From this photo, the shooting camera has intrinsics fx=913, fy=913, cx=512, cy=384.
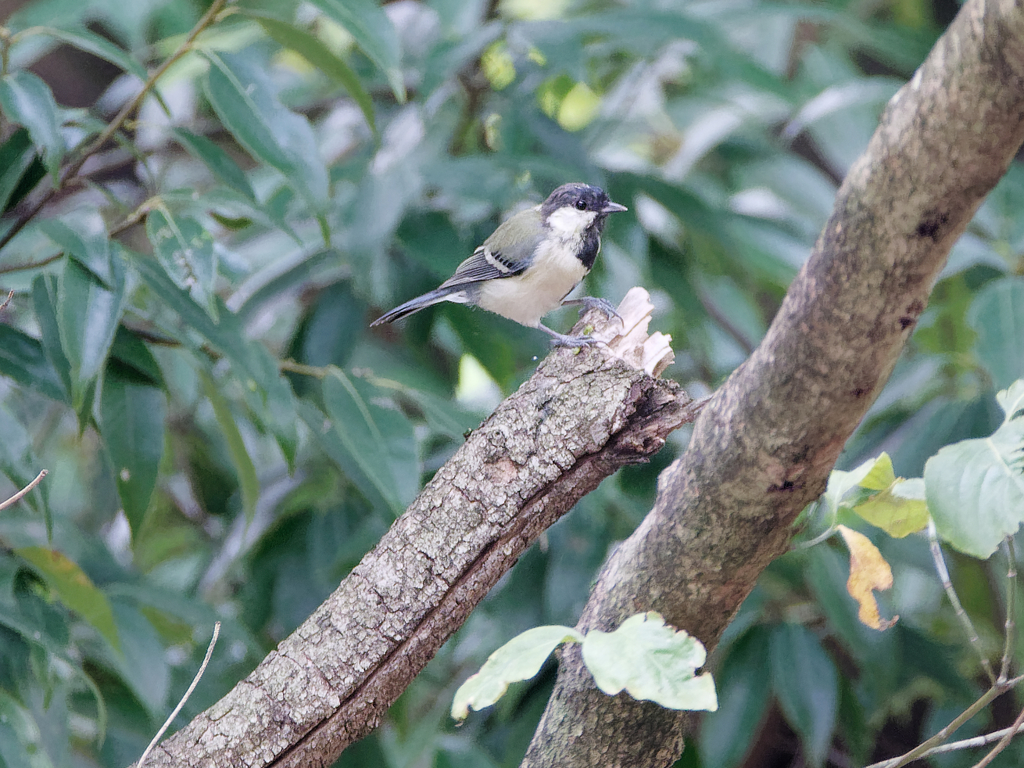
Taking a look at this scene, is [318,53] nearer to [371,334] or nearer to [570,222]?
[570,222]

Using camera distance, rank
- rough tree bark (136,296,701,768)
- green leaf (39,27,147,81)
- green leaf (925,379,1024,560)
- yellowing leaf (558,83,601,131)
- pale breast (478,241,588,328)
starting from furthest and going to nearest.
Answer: yellowing leaf (558,83,601,131) → pale breast (478,241,588,328) → green leaf (39,27,147,81) → rough tree bark (136,296,701,768) → green leaf (925,379,1024,560)

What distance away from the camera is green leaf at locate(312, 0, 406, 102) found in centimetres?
168

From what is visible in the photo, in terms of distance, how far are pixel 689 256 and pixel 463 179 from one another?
84 cm

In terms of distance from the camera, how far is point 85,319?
144cm

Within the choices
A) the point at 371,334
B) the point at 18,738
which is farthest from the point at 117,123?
the point at 371,334

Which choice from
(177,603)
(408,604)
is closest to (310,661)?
(408,604)

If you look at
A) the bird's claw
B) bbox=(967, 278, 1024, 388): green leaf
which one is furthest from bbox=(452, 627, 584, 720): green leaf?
bbox=(967, 278, 1024, 388): green leaf

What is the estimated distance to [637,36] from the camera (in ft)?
7.51

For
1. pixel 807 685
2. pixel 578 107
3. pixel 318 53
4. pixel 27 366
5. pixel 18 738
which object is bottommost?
pixel 807 685

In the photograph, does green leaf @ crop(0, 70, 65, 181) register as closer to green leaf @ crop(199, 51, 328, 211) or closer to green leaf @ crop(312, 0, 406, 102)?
green leaf @ crop(199, 51, 328, 211)

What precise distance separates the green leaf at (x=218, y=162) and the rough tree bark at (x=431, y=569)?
0.81 meters

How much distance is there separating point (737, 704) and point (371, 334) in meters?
1.53

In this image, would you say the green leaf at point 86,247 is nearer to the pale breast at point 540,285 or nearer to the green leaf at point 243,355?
the green leaf at point 243,355

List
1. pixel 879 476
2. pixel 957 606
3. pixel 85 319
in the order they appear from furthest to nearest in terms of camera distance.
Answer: pixel 85 319 < pixel 957 606 < pixel 879 476
